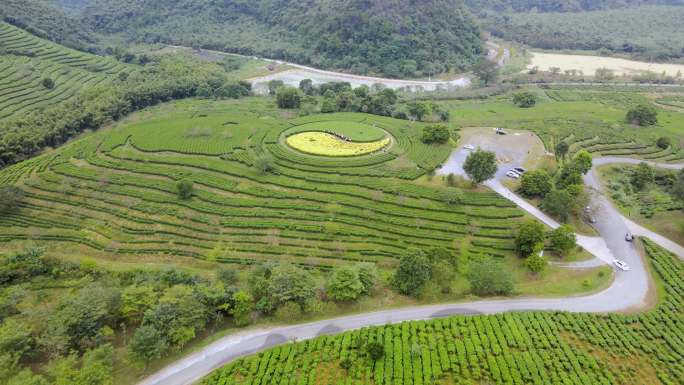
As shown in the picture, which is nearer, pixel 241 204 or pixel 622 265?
pixel 622 265

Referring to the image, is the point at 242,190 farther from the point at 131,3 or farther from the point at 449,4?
the point at 131,3

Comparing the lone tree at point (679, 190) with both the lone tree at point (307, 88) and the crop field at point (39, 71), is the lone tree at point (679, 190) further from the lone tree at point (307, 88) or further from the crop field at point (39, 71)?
the crop field at point (39, 71)

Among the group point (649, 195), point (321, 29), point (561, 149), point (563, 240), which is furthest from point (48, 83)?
point (649, 195)

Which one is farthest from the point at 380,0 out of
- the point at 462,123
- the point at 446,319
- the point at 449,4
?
the point at 446,319

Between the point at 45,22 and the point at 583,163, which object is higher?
the point at 45,22

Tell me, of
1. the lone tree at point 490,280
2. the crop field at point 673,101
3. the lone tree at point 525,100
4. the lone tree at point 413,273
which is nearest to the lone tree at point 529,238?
the lone tree at point 490,280

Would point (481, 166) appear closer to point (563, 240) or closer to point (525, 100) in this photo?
point (563, 240)

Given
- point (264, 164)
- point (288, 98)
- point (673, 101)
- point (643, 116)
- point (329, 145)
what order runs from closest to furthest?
point (264, 164) → point (329, 145) → point (643, 116) → point (288, 98) → point (673, 101)
